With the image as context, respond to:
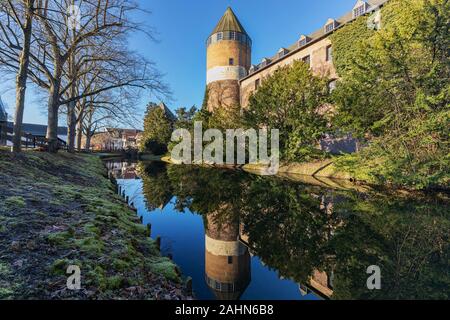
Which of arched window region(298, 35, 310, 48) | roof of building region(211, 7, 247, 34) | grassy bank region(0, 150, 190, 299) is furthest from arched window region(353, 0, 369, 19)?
grassy bank region(0, 150, 190, 299)

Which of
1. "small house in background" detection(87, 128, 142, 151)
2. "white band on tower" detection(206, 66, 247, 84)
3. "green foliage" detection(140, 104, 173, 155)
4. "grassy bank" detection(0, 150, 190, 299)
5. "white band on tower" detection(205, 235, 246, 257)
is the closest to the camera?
"grassy bank" detection(0, 150, 190, 299)

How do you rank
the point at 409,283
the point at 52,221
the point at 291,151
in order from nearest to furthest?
the point at 409,283
the point at 52,221
the point at 291,151

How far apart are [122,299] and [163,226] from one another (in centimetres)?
445

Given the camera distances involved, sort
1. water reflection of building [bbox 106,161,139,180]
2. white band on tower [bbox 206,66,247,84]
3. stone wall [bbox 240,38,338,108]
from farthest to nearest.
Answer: white band on tower [bbox 206,66,247,84]
stone wall [bbox 240,38,338,108]
water reflection of building [bbox 106,161,139,180]

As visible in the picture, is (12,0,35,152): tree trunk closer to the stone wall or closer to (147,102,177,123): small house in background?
the stone wall

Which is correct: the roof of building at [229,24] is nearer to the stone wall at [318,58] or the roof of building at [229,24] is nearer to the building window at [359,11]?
the stone wall at [318,58]

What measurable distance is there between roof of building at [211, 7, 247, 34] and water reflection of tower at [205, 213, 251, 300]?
36.3 metres

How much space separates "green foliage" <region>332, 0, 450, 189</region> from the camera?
9.63 meters

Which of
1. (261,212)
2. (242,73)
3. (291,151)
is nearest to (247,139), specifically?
(291,151)

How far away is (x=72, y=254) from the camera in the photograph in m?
3.15
